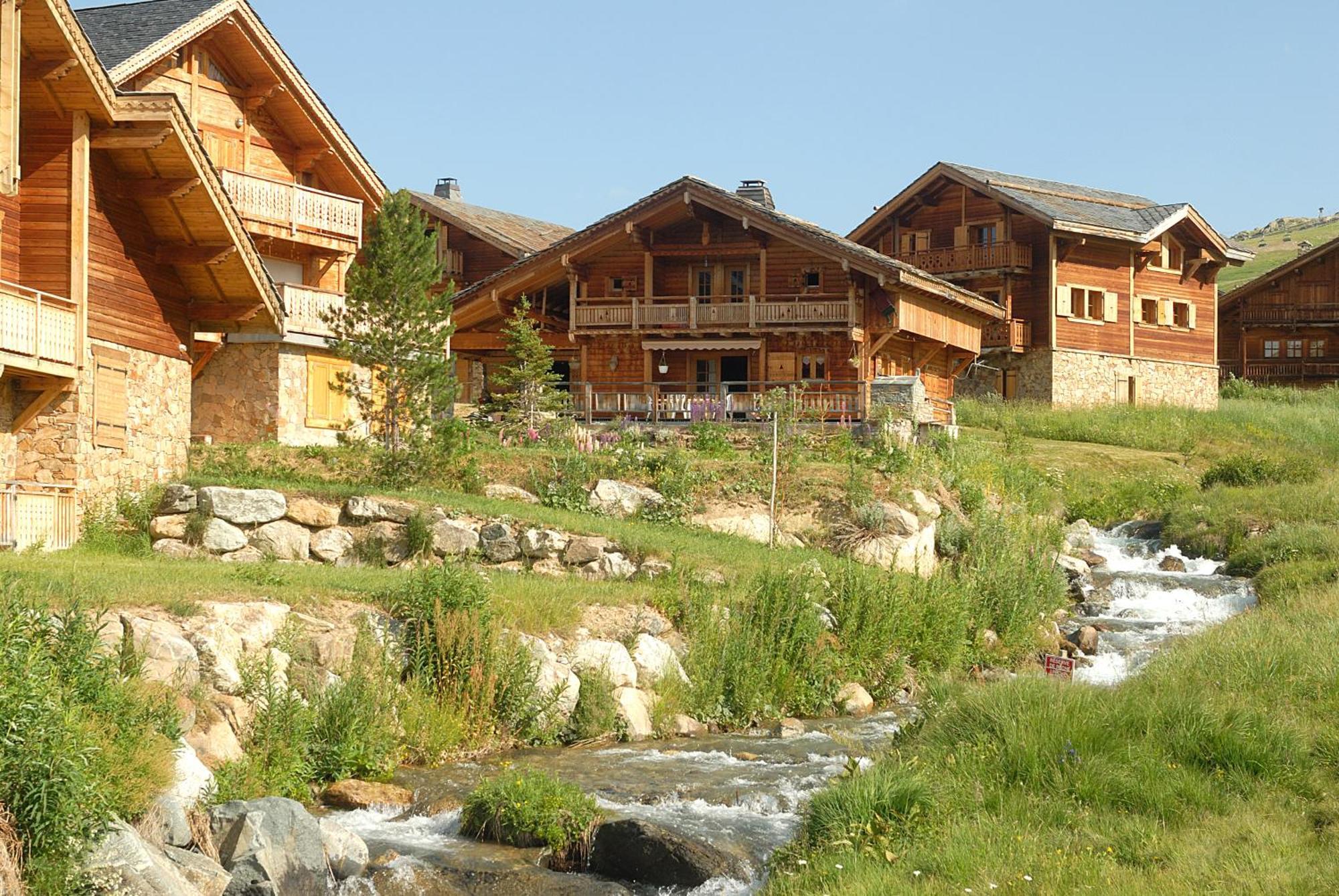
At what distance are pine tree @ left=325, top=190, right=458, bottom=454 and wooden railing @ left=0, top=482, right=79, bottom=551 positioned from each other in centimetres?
534

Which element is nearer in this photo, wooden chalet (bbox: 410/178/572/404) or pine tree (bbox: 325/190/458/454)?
pine tree (bbox: 325/190/458/454)

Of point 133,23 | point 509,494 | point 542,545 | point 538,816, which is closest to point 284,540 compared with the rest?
point 542,545

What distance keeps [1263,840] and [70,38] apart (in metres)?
16.8

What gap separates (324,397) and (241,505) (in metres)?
8.02

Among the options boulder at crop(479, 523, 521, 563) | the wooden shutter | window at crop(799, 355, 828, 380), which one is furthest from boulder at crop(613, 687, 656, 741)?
window at crop(799, 355, 828, 380)

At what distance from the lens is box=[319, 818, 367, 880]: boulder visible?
1154 centimetres

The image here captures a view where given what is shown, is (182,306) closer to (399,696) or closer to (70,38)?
(70,38)

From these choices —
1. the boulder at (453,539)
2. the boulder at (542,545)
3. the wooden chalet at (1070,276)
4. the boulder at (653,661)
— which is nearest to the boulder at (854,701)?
the boulder at (653,661)

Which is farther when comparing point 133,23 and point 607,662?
point 133,23

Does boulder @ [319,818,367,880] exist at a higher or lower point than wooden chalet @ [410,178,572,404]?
lower

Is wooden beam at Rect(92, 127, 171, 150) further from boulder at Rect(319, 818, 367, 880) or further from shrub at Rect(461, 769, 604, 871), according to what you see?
boulder at Rect(319, 818, 367, 880)

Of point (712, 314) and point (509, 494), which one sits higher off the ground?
point (712, 314)

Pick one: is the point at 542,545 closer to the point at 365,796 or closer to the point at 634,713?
the point at 634,713

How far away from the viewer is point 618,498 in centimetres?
2566
